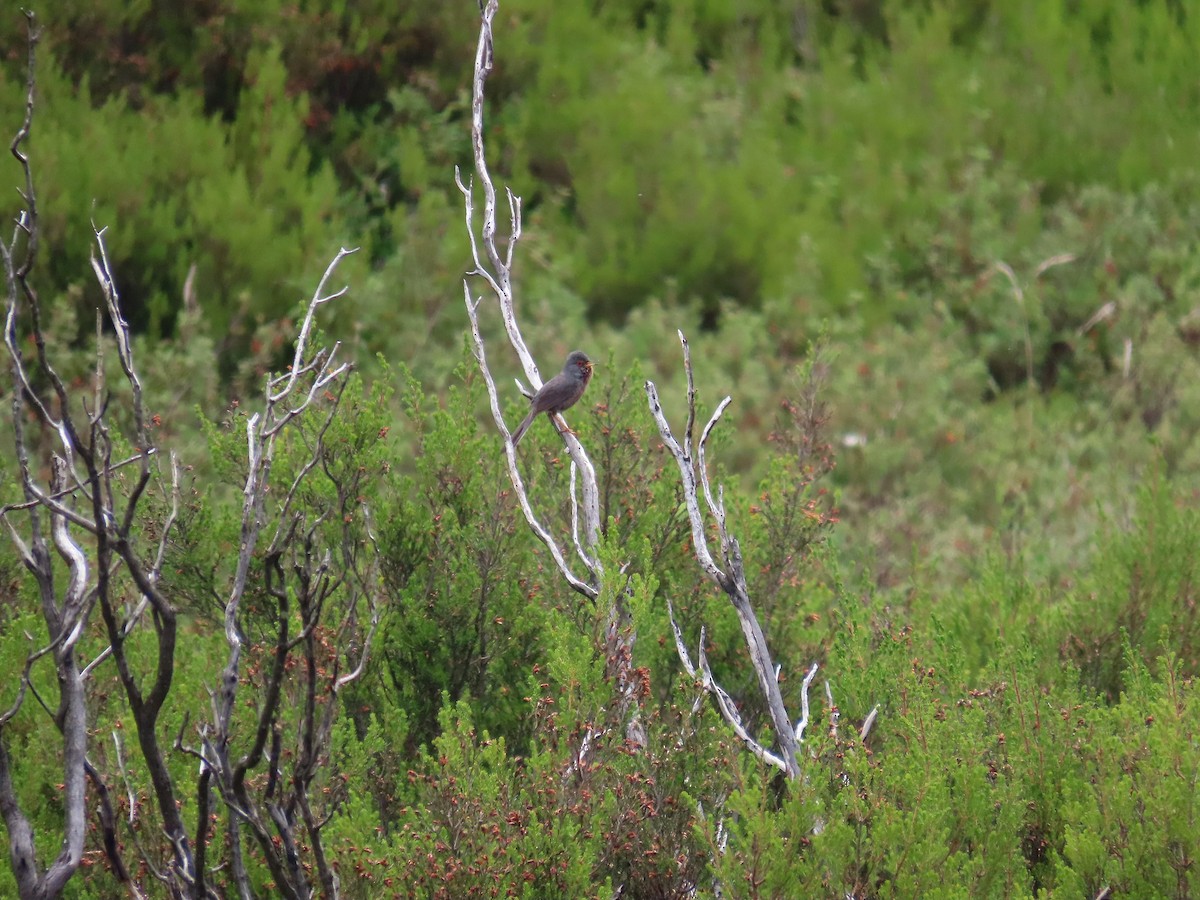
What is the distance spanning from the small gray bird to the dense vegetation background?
10cm

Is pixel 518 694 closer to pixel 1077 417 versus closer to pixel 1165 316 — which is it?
pixel 1077 417

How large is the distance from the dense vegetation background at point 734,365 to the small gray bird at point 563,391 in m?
0.10

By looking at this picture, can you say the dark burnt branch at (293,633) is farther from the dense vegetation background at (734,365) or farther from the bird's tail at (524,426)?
the bird's tail at (524,426)

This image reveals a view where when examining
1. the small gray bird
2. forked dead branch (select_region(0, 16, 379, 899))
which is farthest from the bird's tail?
forked dead branch (select_region(0, 16, 379, 899))

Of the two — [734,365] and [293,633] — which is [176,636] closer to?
[293,633]

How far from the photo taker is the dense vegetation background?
334 centimetres

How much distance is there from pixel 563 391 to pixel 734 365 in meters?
4.18

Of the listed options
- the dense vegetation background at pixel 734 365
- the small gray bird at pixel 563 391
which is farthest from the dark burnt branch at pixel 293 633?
the small gray bird at pixel 563 391

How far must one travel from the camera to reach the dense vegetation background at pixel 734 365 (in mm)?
3338

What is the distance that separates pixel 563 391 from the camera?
4910mm

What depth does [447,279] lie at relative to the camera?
9258mm

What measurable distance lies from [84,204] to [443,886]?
6281 millimetres

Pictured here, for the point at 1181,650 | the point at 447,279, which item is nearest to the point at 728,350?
the point at 447,279

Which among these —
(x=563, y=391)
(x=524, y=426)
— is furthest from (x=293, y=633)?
(x=563, y=391)
